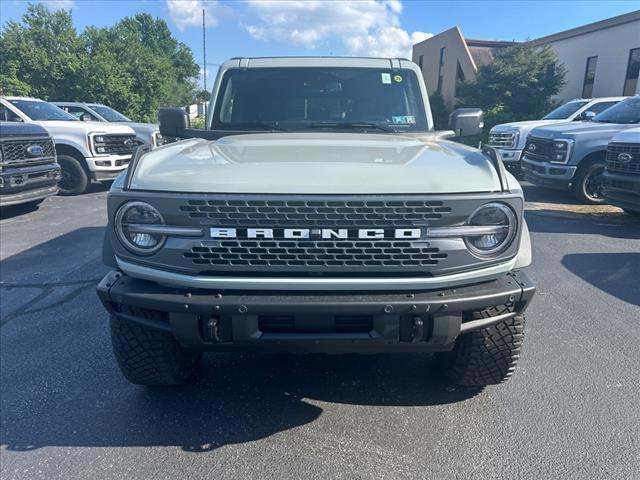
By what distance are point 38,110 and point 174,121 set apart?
8085 mm

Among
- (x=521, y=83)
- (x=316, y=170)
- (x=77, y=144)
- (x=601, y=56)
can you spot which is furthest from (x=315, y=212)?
(x=601, y=56)

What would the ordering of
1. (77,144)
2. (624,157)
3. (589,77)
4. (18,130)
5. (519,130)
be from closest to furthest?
(624,157) → (18,130) → (77,144) → (519,130) → (589,77)

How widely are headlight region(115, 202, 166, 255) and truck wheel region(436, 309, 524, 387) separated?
1653 mm

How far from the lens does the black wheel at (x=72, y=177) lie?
10055 mm

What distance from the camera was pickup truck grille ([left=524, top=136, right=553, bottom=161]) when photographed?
907 centimetres

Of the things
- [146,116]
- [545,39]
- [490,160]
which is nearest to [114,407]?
[490,160]

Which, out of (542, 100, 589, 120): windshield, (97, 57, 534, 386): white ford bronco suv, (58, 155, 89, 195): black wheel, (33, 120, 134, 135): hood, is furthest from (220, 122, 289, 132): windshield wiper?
(542, 100, 589, 120): windshield

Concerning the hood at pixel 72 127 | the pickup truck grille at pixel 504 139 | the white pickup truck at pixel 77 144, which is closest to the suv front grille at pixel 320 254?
the white pickup truck at pixel 77 144

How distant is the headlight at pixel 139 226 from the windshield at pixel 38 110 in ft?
30.5

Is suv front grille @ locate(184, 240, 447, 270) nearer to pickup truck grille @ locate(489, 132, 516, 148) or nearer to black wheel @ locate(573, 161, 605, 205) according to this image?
black wheel @ locate(573, 161, 605, 205)

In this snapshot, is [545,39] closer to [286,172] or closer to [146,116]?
[146,116]

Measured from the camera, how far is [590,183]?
29.1ft

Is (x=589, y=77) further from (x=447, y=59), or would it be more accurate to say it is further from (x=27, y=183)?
(x=27, y=183)

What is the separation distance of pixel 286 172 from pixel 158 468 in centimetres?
154
